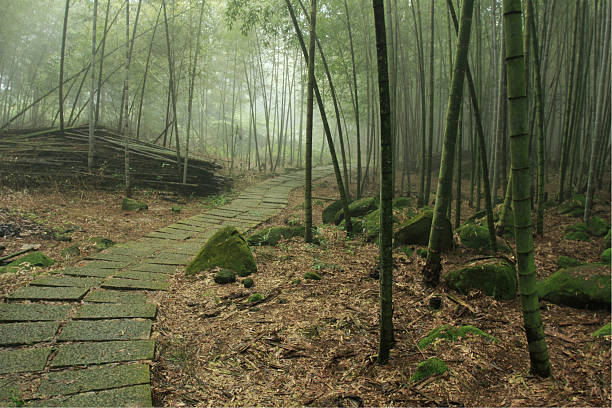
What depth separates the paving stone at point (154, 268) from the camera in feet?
10.6

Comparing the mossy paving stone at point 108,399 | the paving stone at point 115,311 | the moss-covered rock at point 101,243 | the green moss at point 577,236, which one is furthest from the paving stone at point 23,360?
the green moss at point 577,236

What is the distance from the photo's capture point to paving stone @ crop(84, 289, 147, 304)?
2549 mm

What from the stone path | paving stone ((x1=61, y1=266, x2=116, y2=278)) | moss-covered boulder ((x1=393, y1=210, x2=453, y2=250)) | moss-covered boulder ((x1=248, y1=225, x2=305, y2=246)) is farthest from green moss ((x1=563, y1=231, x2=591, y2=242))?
paving stone ((x1=61, y1=266, x2=116, y2=278))

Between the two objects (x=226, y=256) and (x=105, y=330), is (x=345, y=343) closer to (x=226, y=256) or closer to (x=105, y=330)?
(x=105, y=330)

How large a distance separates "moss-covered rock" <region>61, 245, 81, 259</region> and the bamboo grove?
2.49 meters

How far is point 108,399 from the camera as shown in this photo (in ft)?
5.05

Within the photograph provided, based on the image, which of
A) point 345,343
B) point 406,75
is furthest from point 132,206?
point 406,75

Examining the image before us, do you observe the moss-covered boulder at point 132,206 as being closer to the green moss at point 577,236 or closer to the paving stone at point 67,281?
the paving stone at point 67,281

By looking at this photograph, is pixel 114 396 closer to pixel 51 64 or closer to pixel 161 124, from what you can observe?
pixel 51 64

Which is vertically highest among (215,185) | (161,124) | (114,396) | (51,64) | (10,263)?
(51,64)

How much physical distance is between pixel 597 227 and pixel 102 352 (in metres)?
5.24

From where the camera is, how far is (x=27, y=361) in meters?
1.77

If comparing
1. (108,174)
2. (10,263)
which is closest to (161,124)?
(108,174)

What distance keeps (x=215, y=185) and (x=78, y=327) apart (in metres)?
5.55
